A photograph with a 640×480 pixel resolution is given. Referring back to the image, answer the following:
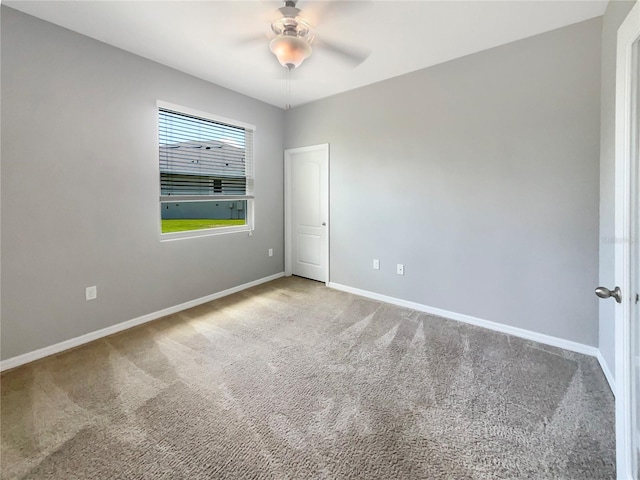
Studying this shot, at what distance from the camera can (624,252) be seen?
107cm

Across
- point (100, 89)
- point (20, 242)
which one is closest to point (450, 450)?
point (20, 242)

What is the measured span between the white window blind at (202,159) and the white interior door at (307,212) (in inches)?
29.1

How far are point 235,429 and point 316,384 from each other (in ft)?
2.01

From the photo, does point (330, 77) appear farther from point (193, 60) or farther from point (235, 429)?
point (235, 429)

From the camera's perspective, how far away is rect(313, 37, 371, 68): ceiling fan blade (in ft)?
8.64

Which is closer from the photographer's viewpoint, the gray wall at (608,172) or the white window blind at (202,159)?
the gray wall at (608,172)

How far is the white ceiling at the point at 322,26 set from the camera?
2137mm

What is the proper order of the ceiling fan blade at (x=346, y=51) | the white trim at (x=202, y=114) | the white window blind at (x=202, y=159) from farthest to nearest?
the white window blind at (x=202, y=159)
the white trim at (x=202, y=114)
the ceiling fan blade at (x=346, y=51)

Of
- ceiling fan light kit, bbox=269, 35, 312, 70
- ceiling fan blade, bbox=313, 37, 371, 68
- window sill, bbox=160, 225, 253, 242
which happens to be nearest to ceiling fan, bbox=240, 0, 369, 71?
ceiling fan light kit, bbox=269, 35, 312, 70

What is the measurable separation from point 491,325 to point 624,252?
2.08 m

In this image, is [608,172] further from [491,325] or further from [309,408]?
[309,408]

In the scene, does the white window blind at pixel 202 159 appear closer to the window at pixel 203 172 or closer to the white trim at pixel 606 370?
the window at pixel 203 172

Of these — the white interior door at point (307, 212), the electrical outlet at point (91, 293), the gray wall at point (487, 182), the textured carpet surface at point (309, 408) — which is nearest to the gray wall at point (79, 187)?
the electrical outlet at point (91, 293)

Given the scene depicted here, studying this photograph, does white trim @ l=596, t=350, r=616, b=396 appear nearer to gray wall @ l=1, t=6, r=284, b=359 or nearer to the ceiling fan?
the ceiling fan
